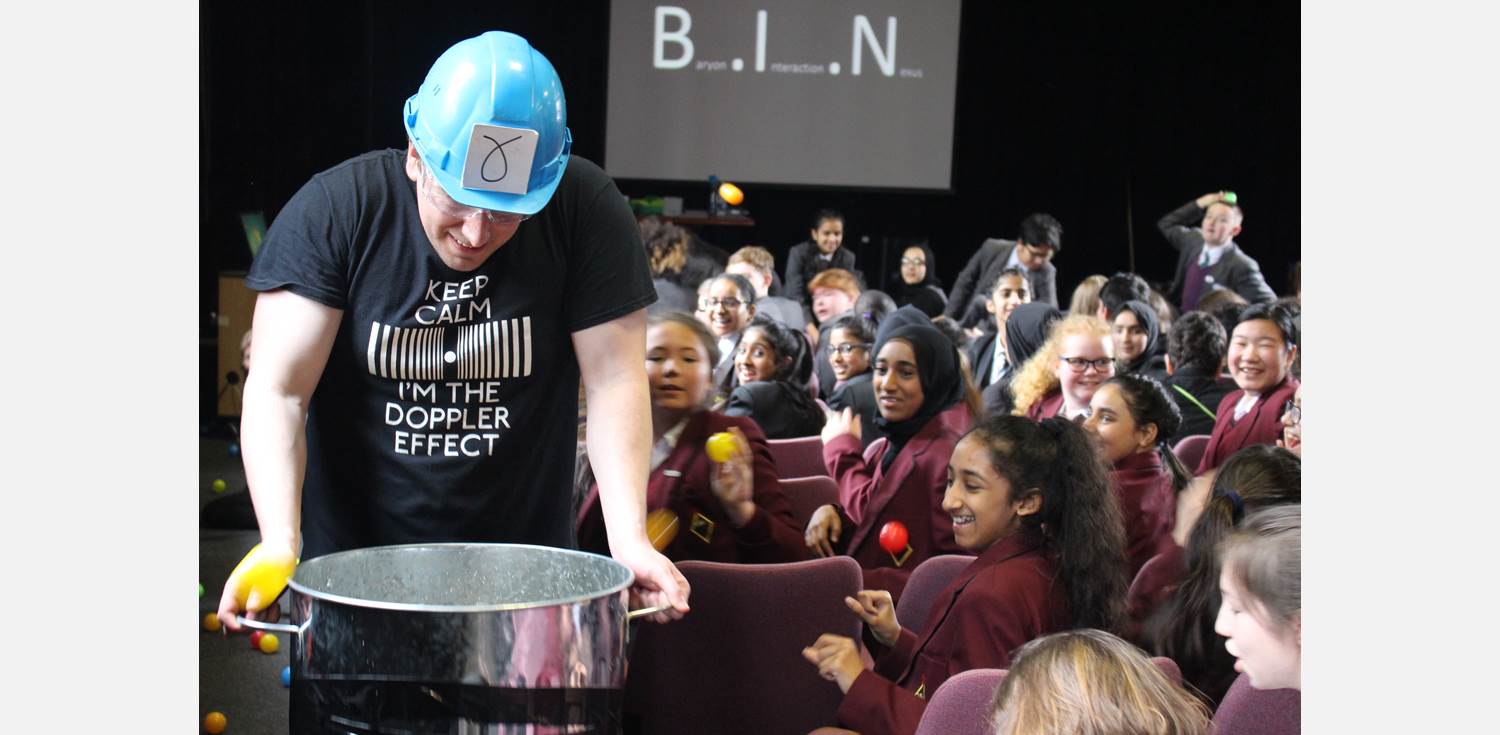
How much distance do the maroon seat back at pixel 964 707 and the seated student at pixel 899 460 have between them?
3.53ft

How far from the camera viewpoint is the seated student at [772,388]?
160 inches

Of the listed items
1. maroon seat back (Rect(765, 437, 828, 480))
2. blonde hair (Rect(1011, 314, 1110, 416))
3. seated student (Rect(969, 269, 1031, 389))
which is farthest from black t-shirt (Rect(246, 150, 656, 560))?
seated student (Rect(969, 269, 1031, 389))

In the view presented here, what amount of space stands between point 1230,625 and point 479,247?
1072 mm

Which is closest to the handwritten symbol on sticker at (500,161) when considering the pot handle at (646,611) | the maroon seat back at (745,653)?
the pot handle at (646,611)

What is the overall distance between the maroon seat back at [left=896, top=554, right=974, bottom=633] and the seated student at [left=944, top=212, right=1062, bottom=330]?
461 cm

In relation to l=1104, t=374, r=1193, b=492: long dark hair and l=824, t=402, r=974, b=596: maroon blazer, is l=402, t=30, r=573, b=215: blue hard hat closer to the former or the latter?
l=824, t=402, r=974, b=596: maroon blazer

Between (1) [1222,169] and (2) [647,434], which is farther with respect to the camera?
(1) [1222,169]

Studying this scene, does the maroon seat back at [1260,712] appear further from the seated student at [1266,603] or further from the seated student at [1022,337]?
the seated student at [1022,337]

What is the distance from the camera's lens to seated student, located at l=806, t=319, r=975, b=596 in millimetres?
3133

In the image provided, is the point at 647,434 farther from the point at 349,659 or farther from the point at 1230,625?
the point at 1230,625

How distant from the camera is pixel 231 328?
741 centimetres

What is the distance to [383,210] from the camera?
171 cm

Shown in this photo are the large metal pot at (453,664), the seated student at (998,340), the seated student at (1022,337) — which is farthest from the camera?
the seated student at (998,340)

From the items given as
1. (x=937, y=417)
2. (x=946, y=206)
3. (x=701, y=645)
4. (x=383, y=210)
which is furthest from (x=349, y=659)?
(x=946, y=206)
